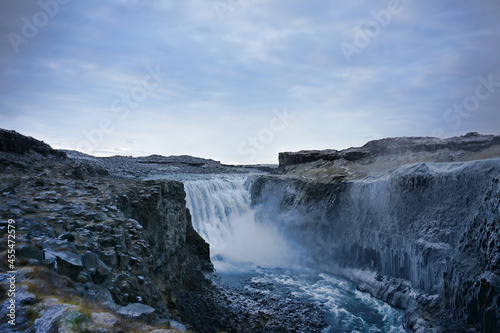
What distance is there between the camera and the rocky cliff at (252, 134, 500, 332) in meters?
13.3

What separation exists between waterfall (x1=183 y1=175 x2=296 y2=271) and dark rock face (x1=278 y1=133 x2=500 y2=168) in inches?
435

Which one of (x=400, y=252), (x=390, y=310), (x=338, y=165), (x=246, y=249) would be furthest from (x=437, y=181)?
(x=246, y=249)

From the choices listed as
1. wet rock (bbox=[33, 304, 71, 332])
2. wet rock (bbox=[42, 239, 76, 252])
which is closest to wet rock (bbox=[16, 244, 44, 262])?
wet rock (bbox=[42, 239, 76, 252])

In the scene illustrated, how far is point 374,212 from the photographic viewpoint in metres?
23.0

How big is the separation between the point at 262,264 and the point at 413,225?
43.3 ft

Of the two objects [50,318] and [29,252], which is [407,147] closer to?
[29,252]

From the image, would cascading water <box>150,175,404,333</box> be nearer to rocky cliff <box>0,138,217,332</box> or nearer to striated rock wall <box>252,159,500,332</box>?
striated rock wall <box>252,159,500,332</box>

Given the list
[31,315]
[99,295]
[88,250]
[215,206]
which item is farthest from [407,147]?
[31,315]

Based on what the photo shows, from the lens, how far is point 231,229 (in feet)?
112

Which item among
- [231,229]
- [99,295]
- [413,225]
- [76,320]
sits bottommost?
[231,229]

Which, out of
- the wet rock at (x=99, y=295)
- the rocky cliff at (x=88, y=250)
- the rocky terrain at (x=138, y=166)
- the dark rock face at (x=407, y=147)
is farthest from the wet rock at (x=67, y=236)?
the dark rock face at (x=407, y=147)

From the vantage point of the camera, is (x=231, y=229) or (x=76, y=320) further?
(x=231, y=229)

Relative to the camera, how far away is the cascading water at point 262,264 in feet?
59.2

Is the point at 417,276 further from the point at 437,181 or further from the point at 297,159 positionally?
the point at 297,159
